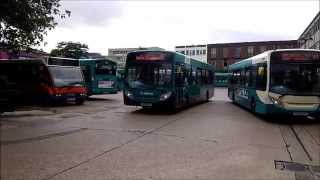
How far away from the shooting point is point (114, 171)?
7.75m

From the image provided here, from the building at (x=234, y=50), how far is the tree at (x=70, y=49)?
3623cm

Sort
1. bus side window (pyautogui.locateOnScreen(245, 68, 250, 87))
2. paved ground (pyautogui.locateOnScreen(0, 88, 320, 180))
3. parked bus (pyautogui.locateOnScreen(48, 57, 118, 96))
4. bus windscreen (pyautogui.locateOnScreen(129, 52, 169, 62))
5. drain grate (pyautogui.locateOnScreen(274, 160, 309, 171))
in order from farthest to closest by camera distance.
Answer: parked bus (pyautogui.locateOnScreen(48, 57, 118, 96)) < bus side window (pyautogui.locateOnScreen(245, 68, 250, 87)) < bus windscreen (pyautogui.locateOnScreen(129, 52, 169, 62)) < drain grate (pyautogui.locateOnScreen(274, 160, 309, 171)) < paved ground (pyautogui.locateOnScreen(0, 88, 320, 180))

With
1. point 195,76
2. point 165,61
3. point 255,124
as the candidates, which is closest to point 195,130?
point 255,124

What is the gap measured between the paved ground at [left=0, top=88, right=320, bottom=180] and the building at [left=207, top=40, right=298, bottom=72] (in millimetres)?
96517

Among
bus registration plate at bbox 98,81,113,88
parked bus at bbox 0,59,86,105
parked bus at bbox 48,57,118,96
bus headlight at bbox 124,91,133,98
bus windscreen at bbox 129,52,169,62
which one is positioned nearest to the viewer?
bus windscreen at bbox 129,52,169,62

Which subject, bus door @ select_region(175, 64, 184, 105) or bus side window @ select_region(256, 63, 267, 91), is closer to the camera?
bus side window @ select_region(256, 63, 267, 91)

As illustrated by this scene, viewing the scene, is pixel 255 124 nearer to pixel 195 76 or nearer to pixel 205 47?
pixel 195 76

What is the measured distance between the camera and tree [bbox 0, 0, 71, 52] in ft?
51.2

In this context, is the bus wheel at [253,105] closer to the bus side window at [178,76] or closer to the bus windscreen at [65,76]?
the bus side window at [178,76]

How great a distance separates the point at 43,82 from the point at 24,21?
305 inches

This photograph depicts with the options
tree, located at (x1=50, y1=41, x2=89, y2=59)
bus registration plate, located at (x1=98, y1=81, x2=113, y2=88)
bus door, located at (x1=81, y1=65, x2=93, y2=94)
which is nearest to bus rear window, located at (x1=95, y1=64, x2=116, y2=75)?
bus door, located at (x1=81, y1=65, x2=93, y2=94)

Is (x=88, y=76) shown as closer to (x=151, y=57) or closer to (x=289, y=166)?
(x=151, y=57)

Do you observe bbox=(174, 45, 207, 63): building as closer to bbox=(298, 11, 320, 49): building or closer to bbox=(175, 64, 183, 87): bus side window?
bbox=(298, 11, 320, 49): building

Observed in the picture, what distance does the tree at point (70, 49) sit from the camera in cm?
8744
